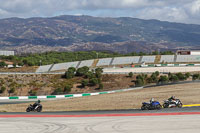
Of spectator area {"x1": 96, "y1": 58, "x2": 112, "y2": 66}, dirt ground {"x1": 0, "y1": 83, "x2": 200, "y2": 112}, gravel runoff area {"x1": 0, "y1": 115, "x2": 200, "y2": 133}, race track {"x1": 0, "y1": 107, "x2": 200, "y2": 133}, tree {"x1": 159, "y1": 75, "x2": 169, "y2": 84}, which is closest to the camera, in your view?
gravel runoff area {"x1": 0, "y1": 115, "x2": 200, "y2": 133}

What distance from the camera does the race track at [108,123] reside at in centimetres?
2488

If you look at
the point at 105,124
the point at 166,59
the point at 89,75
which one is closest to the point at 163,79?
the point at 89,75

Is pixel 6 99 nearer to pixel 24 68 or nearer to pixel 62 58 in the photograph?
pixel 24 68

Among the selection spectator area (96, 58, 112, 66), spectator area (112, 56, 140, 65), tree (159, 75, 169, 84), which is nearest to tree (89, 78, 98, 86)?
tree (159, 75, 169, 84)

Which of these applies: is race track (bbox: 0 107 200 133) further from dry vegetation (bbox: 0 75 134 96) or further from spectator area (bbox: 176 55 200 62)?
spectator area (bbox: 176 55 200 62)

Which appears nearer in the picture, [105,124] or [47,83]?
[105,124]

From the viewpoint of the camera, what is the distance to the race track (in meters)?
24.9

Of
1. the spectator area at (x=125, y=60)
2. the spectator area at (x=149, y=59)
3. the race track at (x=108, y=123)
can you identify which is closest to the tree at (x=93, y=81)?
the race track at (x=108, y=123)

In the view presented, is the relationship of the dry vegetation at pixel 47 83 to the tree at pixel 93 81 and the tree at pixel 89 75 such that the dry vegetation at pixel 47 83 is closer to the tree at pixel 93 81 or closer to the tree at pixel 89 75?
the tree at pixel 93 81

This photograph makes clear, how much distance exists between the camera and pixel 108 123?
2817 centimetres

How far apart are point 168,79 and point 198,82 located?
65.7 feet

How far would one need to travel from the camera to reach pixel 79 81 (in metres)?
98.2

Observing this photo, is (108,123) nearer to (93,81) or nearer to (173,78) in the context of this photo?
(173,78)

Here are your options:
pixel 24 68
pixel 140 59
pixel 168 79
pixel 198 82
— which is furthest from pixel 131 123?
pixel 140 59
